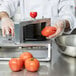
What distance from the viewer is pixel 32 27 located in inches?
49.5

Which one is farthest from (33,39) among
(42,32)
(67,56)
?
(67,56)

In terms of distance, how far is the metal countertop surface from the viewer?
0.98 meters

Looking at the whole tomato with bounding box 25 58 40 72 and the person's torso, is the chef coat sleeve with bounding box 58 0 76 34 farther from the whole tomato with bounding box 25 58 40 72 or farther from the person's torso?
the whole tomato with bounding box 25 58 40 72

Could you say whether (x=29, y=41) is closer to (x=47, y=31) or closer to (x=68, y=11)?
(x=47, y=31)

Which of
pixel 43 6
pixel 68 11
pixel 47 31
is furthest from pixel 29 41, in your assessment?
pixel 43 6

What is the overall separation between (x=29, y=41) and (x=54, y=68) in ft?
0.87

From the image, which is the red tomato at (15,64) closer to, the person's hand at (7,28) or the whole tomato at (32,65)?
the whole tomato at (32,65)

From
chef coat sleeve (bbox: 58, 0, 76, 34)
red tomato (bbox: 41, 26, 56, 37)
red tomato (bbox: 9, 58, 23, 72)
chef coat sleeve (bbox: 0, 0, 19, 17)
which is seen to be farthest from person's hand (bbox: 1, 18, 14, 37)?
chef coat sleeve (bbox: 58, 0, 76, 34)

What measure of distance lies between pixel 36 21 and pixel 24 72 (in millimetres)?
348

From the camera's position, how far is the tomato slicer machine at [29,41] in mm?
1146

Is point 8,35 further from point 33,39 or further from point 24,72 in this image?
point 24,72

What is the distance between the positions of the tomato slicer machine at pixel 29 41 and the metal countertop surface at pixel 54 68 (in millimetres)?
50

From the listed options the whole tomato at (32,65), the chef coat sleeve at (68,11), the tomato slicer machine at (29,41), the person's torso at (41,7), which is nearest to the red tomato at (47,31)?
the tomato slicer machine at (29,41)

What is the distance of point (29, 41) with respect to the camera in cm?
123
